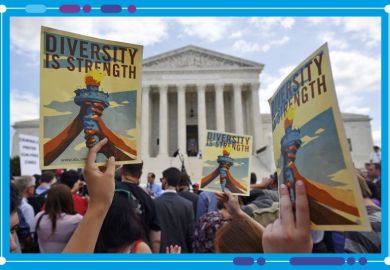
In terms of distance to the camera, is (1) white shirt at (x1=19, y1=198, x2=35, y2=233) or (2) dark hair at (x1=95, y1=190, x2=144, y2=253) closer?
(2) dark hair at (x1=95, y1=190, x2=144, y2=253)

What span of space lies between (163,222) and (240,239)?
7.99 feet

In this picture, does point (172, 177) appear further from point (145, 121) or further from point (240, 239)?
point (145, 121)

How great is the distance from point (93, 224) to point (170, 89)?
40.8 meters

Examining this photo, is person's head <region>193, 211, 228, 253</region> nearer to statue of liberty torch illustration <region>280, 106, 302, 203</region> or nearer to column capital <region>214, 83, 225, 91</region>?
statue of liberty torch illustration <region>280, 106, 302, 203</region>

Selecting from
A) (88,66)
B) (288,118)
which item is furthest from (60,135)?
(288,118)

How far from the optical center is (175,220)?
4.46m

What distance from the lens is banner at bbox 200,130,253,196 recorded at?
13.2 ft

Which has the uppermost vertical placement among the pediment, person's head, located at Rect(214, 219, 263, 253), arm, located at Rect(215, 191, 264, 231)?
the pediment

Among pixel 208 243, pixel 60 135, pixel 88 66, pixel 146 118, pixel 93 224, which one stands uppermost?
pixel 146 118

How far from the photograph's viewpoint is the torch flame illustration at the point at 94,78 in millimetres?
2004

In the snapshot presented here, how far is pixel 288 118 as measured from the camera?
1622 millimetres

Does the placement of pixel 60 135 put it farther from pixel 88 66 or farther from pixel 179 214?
pixel 179 214

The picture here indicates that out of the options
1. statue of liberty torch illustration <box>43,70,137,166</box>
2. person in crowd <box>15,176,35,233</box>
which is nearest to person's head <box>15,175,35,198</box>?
person in crowd <box>15,176,35,233</box>

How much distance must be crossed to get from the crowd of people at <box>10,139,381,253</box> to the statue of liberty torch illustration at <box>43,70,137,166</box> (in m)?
0.08
